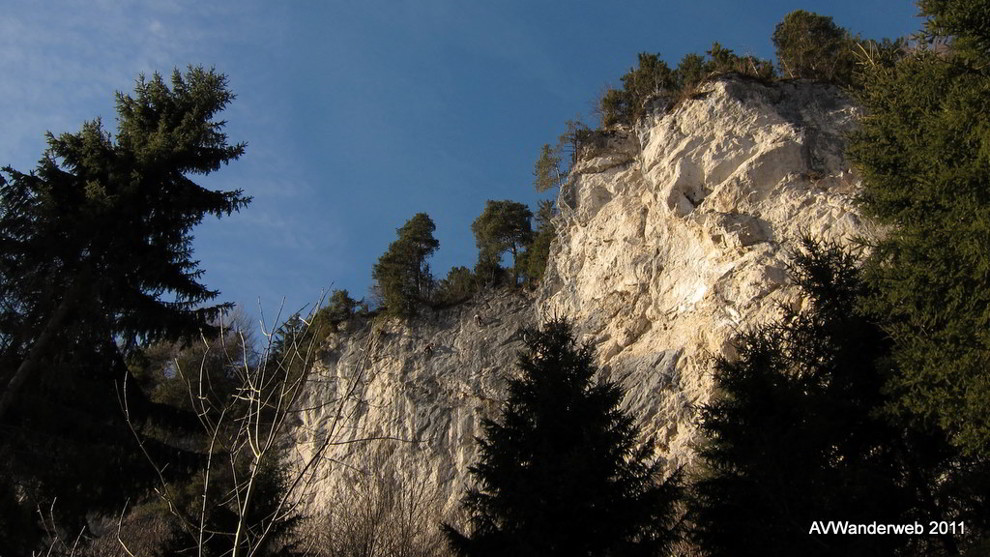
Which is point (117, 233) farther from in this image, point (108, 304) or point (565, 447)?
point (565, 447)

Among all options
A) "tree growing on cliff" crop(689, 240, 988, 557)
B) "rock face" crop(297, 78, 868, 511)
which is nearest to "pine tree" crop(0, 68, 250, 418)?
"rock face" crop(297, 78, 868, 511)

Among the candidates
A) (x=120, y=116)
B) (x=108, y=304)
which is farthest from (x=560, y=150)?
(x=108, y=304)

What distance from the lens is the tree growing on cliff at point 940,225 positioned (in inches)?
309

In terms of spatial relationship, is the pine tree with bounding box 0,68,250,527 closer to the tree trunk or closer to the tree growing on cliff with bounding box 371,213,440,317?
the tree trunk

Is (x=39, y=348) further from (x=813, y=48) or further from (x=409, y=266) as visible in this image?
(x=813, y=48)

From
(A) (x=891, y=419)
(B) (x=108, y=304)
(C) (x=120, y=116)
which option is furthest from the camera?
(C) (x=120, y=116)

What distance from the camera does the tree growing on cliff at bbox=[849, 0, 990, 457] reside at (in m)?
7.85

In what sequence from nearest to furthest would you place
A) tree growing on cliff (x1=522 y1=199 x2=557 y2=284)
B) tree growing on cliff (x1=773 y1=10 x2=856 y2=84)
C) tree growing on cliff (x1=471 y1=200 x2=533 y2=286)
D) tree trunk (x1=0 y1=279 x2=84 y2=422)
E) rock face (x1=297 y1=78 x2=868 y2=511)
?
tree trunk (x1=0 y1=279 x2=84 y2=422) → rock face (x1=297 y1=78 x2=868 y2=511) → tree growing on cliff (x1=773 y1=10 x2=856 y2=84) → tree growing on cliff (x1=522 y1=199 x2=557 y2=284) → tree growing on cliff (x1=471 y1=200 x2=533 y2=286)

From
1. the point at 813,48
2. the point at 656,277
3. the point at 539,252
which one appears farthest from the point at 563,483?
the point at 813,48

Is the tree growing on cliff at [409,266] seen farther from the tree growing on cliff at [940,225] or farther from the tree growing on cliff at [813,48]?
the tree growing on cliff at [940,225]

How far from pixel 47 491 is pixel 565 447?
24.6ft

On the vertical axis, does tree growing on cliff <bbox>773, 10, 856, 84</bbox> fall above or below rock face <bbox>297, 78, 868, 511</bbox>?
above

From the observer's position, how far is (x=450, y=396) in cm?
2511

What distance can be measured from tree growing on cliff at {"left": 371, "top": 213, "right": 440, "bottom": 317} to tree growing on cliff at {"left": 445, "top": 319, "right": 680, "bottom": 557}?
18.3 metres
